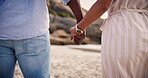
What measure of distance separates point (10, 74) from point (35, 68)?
→ 0.19m

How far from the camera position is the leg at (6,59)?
2105mm

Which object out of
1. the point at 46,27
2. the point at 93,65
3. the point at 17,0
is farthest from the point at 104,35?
the point at 93,65

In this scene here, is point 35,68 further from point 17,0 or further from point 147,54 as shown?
point 147,54

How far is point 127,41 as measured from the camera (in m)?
1.76

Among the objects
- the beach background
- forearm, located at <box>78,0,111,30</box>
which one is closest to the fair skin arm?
forearm, located at <box>78,0,111,30</box>

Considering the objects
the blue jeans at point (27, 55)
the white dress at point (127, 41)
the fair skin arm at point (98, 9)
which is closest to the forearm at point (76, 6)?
the blue jeans at point (27, 55)

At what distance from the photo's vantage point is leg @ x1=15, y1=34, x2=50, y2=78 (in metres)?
2.10

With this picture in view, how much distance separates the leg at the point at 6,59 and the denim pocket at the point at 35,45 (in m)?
0.11

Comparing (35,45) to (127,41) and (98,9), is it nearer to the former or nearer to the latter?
(98,9)

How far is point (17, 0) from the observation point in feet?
6.81

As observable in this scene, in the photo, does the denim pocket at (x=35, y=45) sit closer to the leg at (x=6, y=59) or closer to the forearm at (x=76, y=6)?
the leg at (x=6, y=59)

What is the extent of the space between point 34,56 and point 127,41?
66 centimetres

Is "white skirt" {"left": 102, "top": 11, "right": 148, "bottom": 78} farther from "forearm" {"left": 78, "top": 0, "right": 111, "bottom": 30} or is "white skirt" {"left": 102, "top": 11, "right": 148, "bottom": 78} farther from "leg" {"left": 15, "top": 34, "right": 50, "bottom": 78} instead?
"leg" {"left": 15, "top": 34, "right": 50, "bottom": 78}

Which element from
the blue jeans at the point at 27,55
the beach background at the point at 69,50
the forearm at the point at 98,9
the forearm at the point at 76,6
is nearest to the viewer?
the forearm at the point at 98,9
